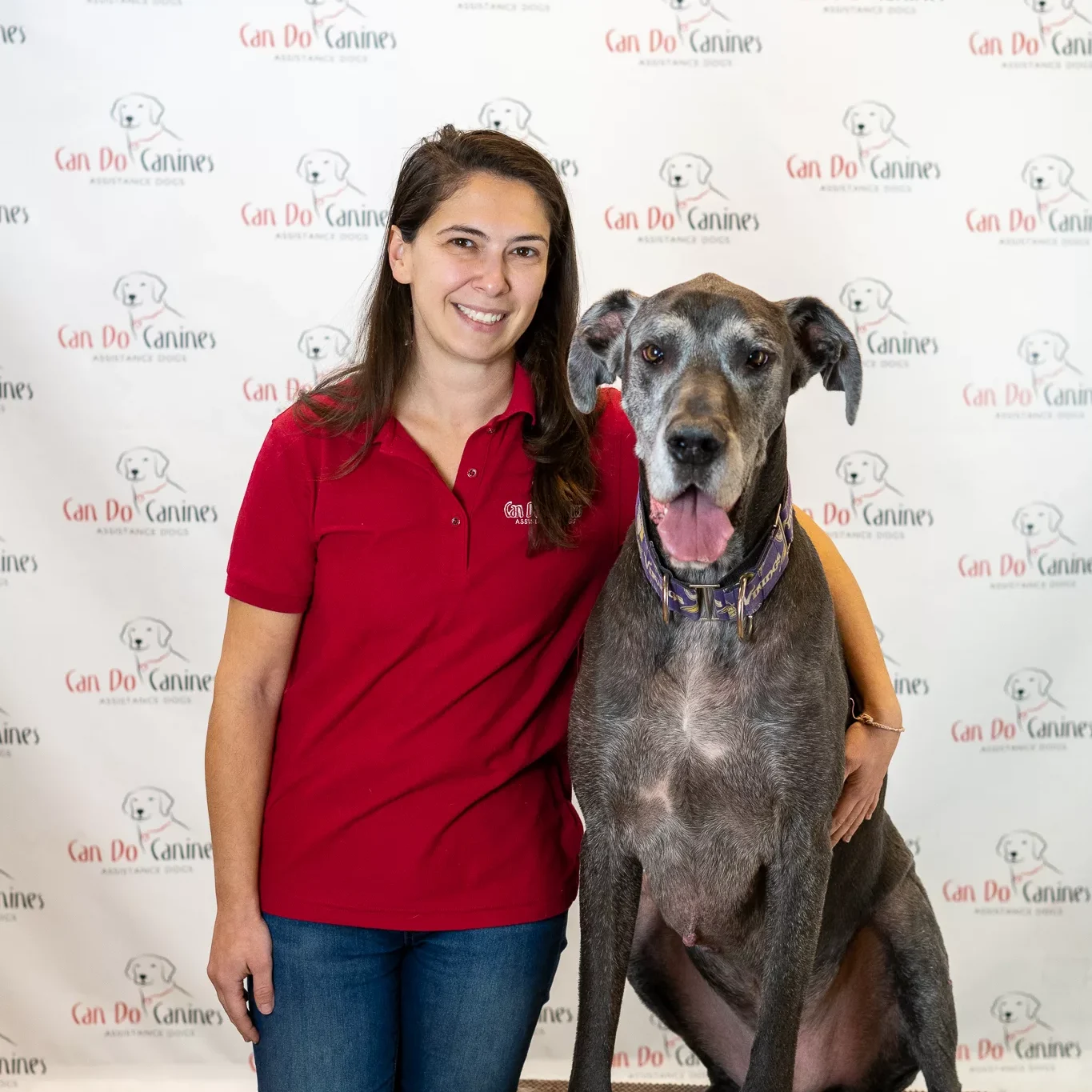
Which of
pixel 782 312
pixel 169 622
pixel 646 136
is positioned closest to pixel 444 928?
pixel 782 312

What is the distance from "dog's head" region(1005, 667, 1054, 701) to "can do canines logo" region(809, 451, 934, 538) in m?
0.51

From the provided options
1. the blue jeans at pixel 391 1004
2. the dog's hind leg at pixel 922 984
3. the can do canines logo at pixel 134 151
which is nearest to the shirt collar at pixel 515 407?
the blue jeans at pixel 391 1004

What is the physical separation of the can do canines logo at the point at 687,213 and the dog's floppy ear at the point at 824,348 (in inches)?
54.9

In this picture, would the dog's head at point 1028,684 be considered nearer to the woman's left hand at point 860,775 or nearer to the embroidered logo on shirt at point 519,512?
the woman's left hand at point 860,775

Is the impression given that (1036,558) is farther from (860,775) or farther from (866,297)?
(860,775)

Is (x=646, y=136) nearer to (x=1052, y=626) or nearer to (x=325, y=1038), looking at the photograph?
(x=1052, y=626)

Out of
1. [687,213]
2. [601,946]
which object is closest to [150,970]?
[601,946]

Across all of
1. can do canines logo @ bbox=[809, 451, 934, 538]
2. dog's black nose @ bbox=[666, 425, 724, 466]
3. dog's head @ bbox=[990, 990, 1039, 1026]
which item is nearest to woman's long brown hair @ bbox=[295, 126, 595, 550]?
dog's black nose @ bbox=[666, 425, 724, 466]

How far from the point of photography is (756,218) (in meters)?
3.60

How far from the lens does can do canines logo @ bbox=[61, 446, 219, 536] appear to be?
3562 mm

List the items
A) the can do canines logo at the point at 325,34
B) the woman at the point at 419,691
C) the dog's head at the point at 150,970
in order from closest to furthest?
1. the woman at the point at 419,691
2. the can do canines logo at the point at 325,34
3. the dog's head at the point at 150,970

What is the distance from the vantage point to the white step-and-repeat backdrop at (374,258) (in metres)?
3.52

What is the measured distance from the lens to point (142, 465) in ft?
11.7

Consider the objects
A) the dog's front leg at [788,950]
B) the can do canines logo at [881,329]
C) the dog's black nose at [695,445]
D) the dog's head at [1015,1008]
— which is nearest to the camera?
the dog's black nose at [695,445]
